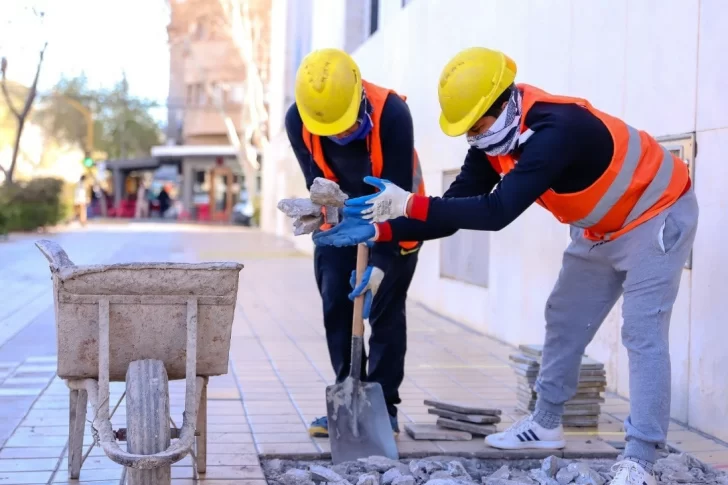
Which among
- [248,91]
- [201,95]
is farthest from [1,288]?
[201,95]

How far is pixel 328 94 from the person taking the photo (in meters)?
4.06

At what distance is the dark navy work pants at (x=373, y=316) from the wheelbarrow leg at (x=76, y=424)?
1241mm

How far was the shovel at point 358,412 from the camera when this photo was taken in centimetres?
427

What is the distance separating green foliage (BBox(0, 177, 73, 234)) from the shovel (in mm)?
→ 21262

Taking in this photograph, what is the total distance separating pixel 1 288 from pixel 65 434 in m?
7.60

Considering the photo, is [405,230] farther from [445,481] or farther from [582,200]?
[445,481]

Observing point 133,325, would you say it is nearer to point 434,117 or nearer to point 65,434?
point 65,434

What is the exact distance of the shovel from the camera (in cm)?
427

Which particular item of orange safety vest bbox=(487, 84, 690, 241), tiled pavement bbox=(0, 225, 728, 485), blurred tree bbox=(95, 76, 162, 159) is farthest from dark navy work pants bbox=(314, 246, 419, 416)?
blurred tree bbox=(95, 76, 162, 159)

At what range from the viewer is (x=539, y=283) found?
23.2 ft

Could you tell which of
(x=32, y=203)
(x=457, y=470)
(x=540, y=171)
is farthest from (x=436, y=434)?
(x=32, y=203)

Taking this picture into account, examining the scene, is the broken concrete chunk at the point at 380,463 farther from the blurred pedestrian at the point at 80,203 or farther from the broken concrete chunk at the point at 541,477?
the blurred pedestrian at the point at 80,203

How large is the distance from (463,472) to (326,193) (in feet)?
4.24

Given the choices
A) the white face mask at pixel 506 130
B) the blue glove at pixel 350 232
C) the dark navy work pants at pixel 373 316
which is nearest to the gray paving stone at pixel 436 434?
the dark navy work pants at pixel 373 316
